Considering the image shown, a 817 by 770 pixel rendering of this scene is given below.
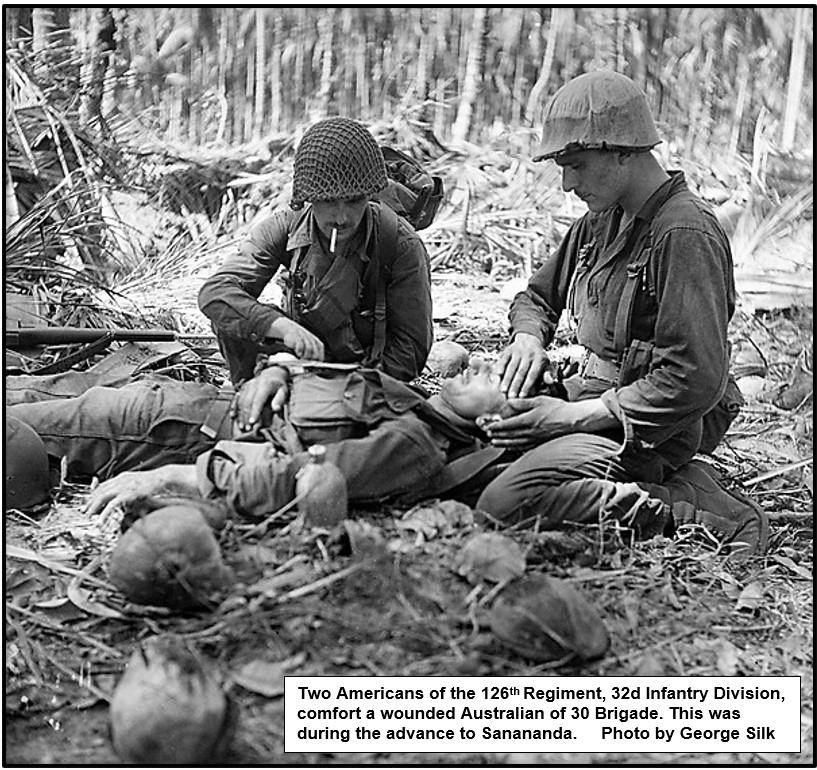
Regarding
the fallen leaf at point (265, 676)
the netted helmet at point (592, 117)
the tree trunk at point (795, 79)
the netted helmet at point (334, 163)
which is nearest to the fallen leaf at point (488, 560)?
the fallen leaf at point (265, 676)

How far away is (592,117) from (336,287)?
0.79 metres

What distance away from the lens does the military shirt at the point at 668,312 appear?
272 centimetres

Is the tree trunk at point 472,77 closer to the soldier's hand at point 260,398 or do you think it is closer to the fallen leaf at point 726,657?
the soldier's hand at point 260,398

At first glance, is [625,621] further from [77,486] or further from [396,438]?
[77,486]

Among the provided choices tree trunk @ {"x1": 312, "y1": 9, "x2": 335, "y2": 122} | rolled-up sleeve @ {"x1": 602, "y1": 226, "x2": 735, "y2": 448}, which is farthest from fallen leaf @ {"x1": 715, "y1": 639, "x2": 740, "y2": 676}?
tree trunk @ {"x1": 312, "y1": 9, "x2": 335, "y2": 122}

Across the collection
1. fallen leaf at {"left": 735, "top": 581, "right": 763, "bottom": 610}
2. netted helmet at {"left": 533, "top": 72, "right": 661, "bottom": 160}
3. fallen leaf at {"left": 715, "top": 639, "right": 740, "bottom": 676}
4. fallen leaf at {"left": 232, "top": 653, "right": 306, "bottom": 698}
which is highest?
netted helmet at {"left": 533, "top": 72, "right": 661, "bottom": 160}

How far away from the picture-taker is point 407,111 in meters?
3.88

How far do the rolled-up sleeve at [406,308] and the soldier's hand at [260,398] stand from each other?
0.50 m

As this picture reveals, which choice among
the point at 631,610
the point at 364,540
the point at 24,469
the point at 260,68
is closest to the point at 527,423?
the point at 631,610

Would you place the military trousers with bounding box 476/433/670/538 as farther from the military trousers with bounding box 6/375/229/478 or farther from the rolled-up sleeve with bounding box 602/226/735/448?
the military trousers with bounding box 6/375/229/478

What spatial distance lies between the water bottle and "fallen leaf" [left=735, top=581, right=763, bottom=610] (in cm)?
100

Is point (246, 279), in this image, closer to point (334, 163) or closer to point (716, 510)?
point (334, 163)

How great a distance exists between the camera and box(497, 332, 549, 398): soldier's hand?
2.74 m

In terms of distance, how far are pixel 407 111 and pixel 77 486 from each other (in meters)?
1.84
